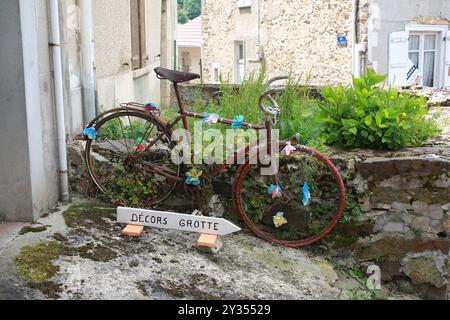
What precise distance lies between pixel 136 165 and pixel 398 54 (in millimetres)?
9298

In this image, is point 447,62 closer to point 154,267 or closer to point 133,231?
point 133,231

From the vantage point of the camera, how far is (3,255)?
140 inches

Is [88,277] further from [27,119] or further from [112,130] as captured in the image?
[112,130]

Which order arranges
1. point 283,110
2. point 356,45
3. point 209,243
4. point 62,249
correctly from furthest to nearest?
point 356,45
point 283,110
point 209,243
point 62,249

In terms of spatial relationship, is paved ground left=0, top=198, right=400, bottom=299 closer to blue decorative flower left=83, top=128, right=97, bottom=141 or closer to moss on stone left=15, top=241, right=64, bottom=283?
moss on stone left=15, top=241, right=64, bottom=283

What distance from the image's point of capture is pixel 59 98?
444 centimetres

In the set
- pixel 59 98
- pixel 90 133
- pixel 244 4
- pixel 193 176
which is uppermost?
pixel 244 4

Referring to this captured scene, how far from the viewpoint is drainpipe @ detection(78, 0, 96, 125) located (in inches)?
218

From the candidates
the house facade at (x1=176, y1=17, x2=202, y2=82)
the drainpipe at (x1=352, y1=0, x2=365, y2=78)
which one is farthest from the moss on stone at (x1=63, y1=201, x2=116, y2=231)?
the house facade at (x1=176, y1=17, x2=202, y2=82)

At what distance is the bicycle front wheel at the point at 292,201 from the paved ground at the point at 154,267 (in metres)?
0.18

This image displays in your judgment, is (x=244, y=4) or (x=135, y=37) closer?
(x=135, y=37)

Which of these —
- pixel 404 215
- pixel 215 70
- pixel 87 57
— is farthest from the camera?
pixel 215 70

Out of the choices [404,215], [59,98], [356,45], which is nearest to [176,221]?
[59,98]

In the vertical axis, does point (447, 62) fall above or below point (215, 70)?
above
